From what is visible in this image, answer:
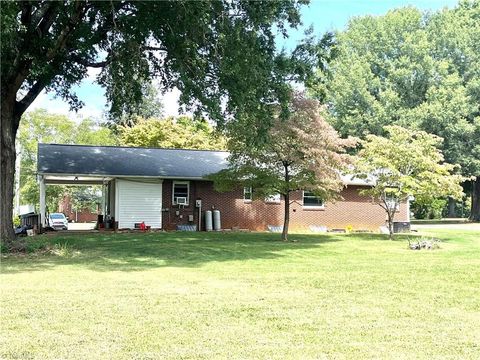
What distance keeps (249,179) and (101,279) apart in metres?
11.0

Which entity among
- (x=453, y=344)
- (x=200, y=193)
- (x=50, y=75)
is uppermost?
(x=50, y=75)

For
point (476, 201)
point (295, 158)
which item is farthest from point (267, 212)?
point (476, 201)

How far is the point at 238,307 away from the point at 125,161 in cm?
2088

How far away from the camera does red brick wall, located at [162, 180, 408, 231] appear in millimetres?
27656

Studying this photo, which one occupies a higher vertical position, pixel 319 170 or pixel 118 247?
pixel 319 170

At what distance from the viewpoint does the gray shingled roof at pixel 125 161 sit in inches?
1015

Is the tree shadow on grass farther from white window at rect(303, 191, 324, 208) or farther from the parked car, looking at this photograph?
the parked car

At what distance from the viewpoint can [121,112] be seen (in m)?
20.9

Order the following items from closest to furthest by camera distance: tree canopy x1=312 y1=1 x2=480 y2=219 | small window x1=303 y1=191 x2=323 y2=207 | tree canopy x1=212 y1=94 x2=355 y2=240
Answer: tree canopy x1=212 y1=94 x2=355 y2=240 < small window x1=303 y1=191 x2=323 y2=207 < tree canopy x1=312 y1=1 x2=480 y2=219

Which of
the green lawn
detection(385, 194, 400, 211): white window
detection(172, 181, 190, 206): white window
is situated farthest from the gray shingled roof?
the green lawn

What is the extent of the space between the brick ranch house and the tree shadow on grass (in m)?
5.10

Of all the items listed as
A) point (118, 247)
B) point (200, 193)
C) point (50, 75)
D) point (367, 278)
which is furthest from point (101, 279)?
point (200, 193)

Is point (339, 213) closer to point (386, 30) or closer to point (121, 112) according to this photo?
point (121, 112)

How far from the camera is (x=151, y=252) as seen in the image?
16250 millimetres
